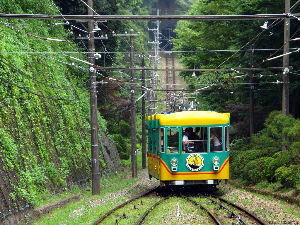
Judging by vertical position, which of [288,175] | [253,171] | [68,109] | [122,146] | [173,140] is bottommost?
[122,146]

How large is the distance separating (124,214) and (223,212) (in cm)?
276

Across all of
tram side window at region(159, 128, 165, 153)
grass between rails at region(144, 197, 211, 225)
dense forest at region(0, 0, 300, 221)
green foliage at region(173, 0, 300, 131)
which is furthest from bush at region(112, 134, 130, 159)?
grass between rails at region(144, 197, 211, 225)

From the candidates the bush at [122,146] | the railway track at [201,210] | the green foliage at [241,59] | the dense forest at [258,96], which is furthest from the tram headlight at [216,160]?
the bush at [122,146]

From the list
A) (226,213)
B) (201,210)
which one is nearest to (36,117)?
(201,210)

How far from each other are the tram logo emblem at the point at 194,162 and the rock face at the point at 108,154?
1281 centimetres

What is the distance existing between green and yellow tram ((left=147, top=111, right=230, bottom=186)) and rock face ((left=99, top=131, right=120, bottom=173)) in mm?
12545

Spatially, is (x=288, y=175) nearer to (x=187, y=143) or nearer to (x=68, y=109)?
(x=187, y=143)

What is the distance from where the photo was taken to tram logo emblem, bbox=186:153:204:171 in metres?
19.4

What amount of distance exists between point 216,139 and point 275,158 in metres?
3.18

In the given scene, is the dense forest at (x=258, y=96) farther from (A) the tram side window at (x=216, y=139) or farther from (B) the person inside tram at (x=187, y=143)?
(B) the person inside tram at (x=187, y=143)

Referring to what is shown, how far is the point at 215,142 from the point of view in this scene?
19531 mm

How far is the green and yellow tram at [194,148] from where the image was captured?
1938 centimetres

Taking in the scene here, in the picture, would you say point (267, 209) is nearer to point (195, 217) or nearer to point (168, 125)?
point (195, 217)

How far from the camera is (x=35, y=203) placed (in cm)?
1736
